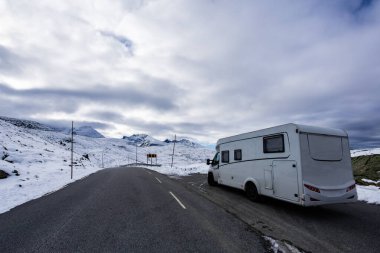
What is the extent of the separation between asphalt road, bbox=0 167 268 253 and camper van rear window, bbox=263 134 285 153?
3.05 m

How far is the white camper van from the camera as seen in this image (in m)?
7.58

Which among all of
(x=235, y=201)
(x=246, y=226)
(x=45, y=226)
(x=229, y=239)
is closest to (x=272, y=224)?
(x=246, y=226)

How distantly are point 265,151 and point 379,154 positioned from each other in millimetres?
13386

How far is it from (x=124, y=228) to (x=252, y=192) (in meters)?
6.14

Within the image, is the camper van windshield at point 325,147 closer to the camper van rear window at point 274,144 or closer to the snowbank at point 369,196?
the camper van rear window at point 274,144

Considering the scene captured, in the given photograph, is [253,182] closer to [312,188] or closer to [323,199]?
[312,188]

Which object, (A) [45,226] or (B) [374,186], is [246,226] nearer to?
(A) [45,226]

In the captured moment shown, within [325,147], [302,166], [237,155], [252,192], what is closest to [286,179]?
[302,166]

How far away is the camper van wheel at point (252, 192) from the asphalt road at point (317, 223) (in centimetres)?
34

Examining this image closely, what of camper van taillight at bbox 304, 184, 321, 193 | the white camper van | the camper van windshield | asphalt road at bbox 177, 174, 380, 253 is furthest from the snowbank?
camper van taillight at bbox 304, 184, 321, 193

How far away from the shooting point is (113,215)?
7.16 m

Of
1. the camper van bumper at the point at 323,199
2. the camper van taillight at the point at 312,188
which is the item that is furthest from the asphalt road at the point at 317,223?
the camper van taillight at the point at 312,188

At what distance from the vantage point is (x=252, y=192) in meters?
10.2

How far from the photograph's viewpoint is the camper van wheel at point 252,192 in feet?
32.3
